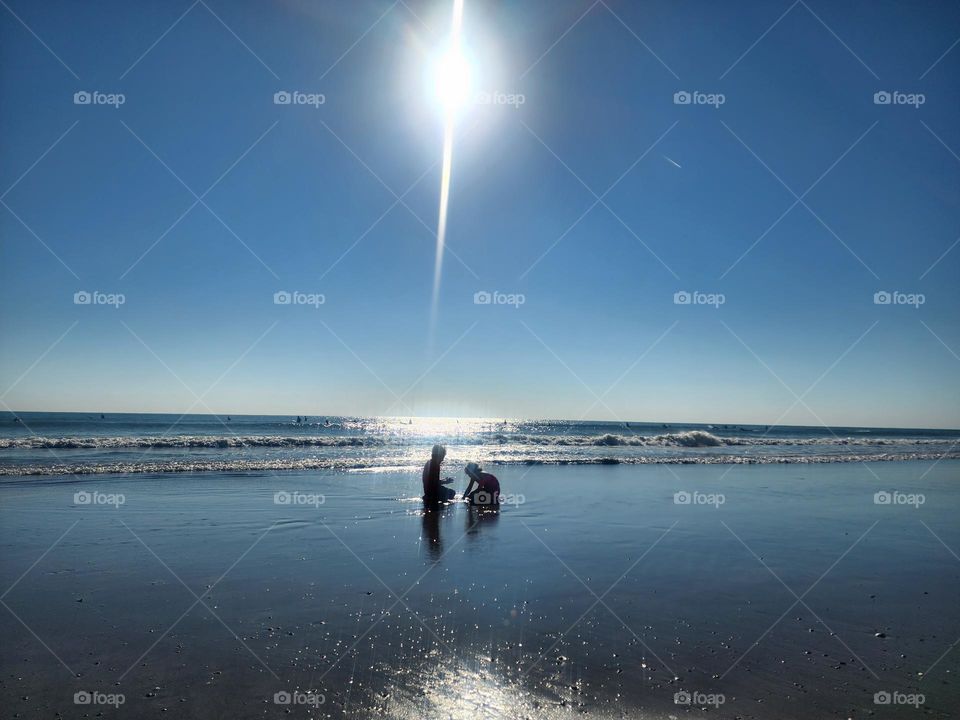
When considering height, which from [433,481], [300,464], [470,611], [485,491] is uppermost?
[300,464]

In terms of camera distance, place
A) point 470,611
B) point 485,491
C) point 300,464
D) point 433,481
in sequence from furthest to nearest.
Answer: point 300,464, point 485,491, point 433,481, point 470,611

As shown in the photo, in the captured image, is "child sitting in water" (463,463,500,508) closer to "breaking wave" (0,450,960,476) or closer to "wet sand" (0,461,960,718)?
"wet sand" (0,461,960,718)

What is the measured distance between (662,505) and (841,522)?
13.9 feet

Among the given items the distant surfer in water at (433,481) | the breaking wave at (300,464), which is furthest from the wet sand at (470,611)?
the breaking wave at (300,464)

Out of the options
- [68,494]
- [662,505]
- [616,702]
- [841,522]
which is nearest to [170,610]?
[616,702]

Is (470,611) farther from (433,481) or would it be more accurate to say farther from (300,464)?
(300,464)

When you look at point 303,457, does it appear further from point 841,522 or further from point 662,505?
point 841,522

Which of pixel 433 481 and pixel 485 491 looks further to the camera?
pixel 485 491

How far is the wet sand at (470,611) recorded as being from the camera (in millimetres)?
5242

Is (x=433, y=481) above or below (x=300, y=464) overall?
below

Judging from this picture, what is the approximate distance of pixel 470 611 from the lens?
7422mm

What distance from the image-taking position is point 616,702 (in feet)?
16.7

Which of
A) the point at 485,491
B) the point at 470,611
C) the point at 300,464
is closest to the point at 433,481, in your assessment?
the point at 485,491

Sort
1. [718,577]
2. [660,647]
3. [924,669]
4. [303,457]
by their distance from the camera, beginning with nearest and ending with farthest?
[924,669] → [660,647] → [718,577] → [303,457]
